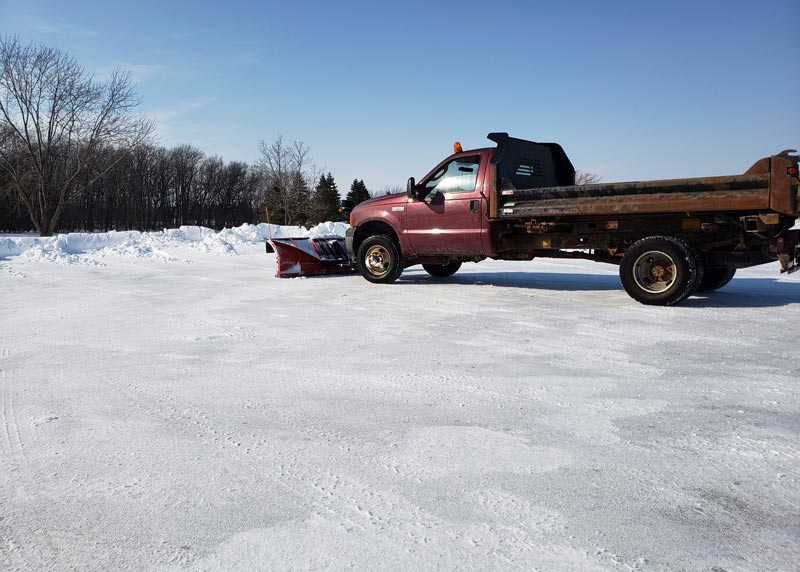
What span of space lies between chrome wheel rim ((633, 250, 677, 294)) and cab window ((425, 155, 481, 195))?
2734 mm

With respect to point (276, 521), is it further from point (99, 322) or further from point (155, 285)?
point (155, 285)

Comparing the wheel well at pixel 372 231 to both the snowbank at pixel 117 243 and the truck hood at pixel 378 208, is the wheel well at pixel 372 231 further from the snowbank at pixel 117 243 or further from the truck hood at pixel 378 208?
the snowbank at pixel 117 243

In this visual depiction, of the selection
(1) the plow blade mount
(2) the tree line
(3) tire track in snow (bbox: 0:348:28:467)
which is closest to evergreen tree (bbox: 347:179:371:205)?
(2) the tree line

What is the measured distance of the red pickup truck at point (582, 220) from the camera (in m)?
6.58

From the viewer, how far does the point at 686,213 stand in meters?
6.95

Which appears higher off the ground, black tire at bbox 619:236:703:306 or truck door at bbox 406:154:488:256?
truck door at bbox 406:154:488:256

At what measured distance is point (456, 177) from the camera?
905 centimetres

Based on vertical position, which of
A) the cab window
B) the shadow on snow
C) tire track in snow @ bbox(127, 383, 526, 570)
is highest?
the cab window

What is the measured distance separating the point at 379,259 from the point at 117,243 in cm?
1378

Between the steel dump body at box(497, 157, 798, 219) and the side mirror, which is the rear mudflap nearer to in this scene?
the steel dump body at box(497, 157, 798, 219)

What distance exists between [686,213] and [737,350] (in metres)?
2.60

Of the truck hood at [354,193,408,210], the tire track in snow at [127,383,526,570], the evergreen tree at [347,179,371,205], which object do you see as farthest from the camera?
the evergreen tree at [347,179,371,205]

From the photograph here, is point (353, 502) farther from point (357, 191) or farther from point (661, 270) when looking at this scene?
point (357, 191)

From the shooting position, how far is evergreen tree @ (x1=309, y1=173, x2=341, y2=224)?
5538 cm
